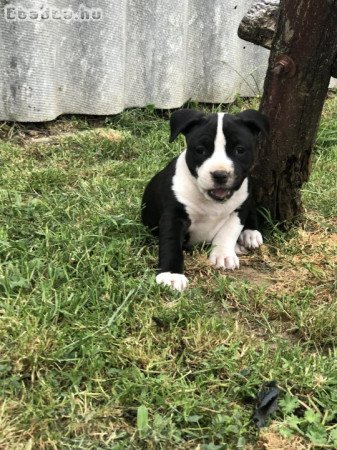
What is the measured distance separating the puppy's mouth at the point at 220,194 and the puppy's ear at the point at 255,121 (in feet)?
1.29

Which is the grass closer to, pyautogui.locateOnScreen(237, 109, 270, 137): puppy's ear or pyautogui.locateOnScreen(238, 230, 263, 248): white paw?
pyautogui.locateOnScreen(238, 230, 263, 248): white paw

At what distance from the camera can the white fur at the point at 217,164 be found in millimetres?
3322

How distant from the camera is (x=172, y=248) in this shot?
3.42 m

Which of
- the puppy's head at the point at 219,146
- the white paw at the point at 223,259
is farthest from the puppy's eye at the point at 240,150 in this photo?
the white paw at the point at 223,259

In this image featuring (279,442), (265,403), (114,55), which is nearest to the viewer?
(279,442)

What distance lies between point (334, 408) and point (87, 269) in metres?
1.47

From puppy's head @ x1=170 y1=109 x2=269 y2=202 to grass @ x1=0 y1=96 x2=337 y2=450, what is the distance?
50 centimetres

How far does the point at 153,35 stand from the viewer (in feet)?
19.8

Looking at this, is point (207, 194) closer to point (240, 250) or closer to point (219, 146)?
point (219, 146)

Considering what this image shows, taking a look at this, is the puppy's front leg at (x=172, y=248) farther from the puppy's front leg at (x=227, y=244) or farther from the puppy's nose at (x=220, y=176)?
the puppy's nose at (x=220, y=176)

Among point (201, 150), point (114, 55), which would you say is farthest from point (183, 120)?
point (114, 55)

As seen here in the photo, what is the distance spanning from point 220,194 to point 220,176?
0.67 feet

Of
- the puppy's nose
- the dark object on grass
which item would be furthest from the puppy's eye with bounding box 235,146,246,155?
the dark object on grass

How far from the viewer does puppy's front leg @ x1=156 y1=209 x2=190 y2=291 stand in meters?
3.22
